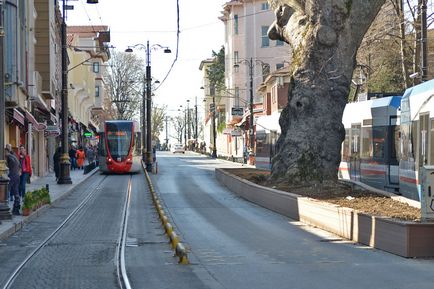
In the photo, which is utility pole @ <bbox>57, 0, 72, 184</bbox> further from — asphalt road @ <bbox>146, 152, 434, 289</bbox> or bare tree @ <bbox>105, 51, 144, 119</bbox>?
bare tree @ <bbox>105, 51, 144, 119</bbox>

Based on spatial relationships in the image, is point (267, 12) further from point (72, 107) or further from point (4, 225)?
point (4, 225)

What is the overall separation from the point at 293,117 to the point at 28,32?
612 inches

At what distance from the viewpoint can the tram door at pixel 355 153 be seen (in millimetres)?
27516

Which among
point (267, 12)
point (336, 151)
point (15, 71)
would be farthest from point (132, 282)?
point (267, 12)

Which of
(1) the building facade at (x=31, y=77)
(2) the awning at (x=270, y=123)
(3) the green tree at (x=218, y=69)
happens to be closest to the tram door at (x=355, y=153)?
(2) the awning at (x=270, y=123)

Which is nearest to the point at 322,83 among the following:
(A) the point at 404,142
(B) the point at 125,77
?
(A) the point at 404,142

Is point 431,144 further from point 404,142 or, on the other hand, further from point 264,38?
point 264,38

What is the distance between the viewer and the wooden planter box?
12.4m

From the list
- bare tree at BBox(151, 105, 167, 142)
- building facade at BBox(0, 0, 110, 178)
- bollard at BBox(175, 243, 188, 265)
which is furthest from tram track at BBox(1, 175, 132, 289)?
bare tree at BBox(151, 105, 167, 142)

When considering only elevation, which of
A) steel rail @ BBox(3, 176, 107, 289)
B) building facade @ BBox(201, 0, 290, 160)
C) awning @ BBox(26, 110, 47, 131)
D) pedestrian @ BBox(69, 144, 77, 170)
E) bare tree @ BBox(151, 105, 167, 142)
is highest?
building facade @ BBox(201, 0, 290, 160)

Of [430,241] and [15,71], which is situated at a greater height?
[15,71]

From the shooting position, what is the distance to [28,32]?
112 feet

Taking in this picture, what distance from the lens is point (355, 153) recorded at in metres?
28.0

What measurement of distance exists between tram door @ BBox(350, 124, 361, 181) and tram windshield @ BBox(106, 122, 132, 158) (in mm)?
20339
